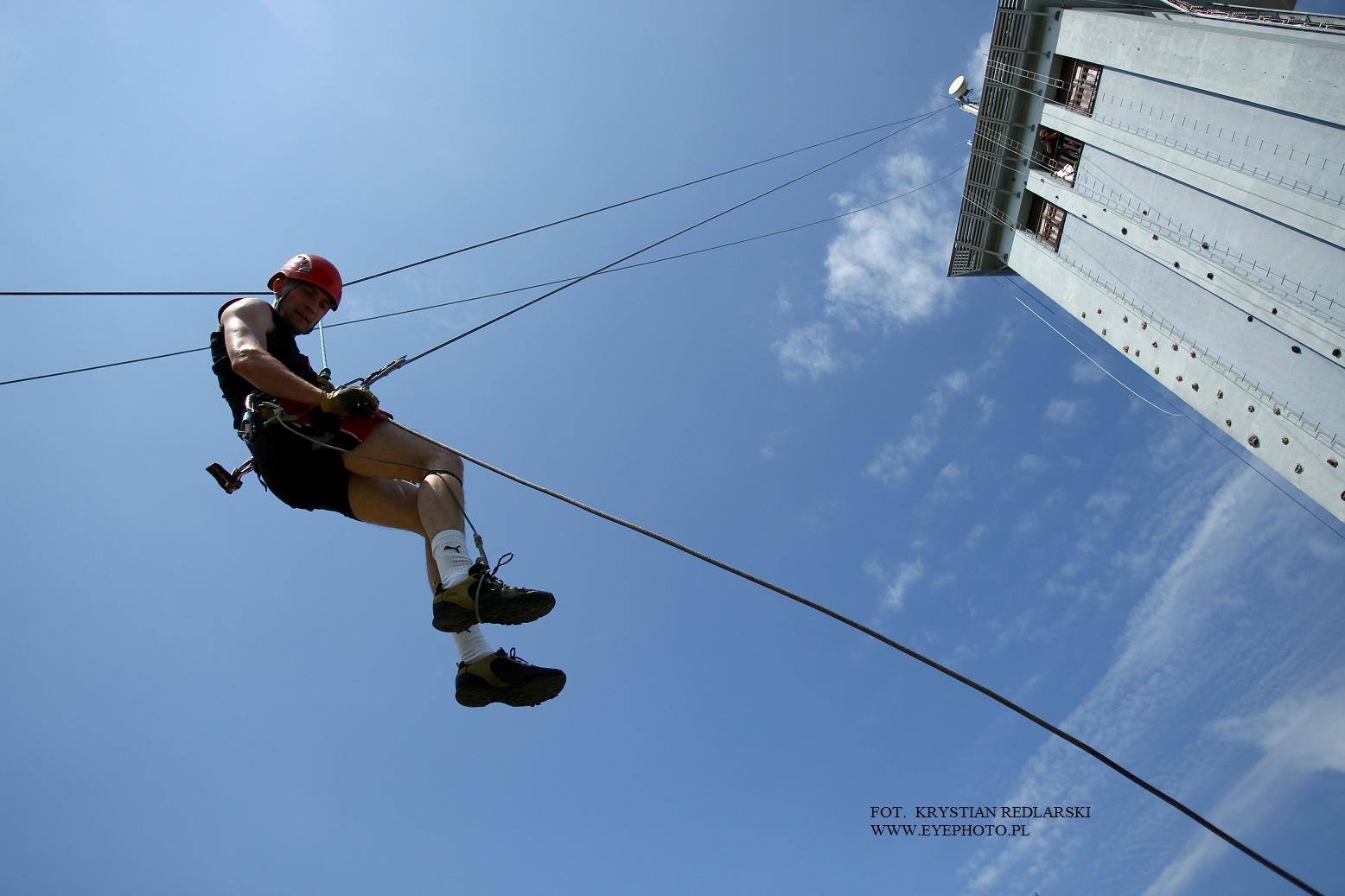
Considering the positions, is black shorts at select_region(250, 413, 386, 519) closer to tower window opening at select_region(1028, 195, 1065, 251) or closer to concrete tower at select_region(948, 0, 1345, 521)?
concrete tower at select_region(948, 0, 1345, 521)

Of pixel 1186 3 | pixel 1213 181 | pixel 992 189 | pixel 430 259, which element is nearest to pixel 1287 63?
pixel 1213 181

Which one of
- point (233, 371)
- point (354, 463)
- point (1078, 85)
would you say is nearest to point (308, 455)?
point (354, 463)

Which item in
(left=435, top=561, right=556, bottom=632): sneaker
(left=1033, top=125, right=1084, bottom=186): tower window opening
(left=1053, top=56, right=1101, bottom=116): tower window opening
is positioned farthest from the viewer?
(left=1033, top=125, right=1084, bottom=186): tower window opening

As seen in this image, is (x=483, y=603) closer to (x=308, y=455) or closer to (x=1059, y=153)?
(x=308, y=455)

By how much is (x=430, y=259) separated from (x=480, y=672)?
17.7 ft

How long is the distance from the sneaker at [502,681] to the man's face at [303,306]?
8.47ft

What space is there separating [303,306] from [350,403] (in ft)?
4.77

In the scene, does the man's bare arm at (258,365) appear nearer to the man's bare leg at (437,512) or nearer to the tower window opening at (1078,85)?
the man's bare leg at (437,512)

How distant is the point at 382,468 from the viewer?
4.38 meters

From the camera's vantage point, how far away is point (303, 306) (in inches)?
196

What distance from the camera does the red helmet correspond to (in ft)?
16.2

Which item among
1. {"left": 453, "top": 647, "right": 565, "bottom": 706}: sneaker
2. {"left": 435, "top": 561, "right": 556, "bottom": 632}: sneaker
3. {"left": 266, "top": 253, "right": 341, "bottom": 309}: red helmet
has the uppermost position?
{"left": 266, "top": 253, "right": 341, "bottom": 309}: red helmet

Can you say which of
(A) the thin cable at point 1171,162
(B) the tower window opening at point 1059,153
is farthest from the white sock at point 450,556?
(B) the tower window opening at point 1059,153

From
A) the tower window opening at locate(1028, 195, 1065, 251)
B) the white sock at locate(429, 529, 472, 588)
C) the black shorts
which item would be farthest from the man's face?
the tower window opening at locate(1028, 195, 1065, 251)
